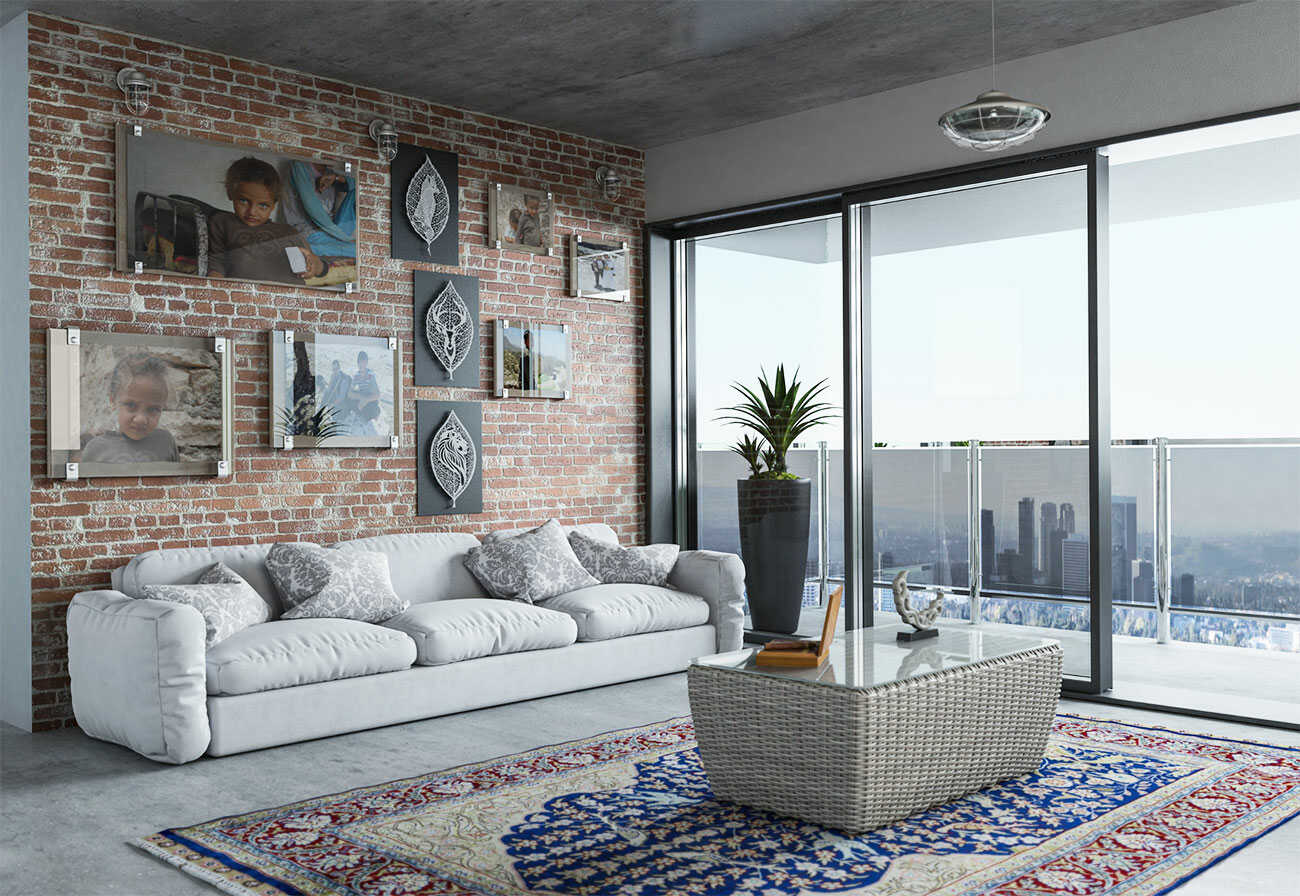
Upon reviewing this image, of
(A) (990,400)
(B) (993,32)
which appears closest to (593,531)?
(A) (990,400)

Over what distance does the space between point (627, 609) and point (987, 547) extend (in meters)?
2.03

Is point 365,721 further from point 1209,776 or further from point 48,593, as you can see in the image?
point 1209,776

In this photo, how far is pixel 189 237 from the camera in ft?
19.1

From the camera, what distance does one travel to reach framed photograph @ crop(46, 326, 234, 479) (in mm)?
5363

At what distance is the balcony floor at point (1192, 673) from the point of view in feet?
18.6

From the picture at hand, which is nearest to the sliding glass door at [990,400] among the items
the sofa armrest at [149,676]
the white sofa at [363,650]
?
the white sofa at [363,650]

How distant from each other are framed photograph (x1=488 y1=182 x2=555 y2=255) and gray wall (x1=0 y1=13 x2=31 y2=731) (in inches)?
105

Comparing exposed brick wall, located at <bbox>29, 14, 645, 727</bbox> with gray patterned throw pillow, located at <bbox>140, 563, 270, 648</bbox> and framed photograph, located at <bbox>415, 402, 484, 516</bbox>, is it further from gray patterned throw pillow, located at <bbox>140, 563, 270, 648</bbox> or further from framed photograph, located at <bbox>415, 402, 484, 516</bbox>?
gray patterned throw pillow, located at <bbox>140, 563, 270, 648</bbox>

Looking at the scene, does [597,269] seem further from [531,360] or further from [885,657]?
[885,657]

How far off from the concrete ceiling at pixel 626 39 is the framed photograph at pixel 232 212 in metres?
0.55

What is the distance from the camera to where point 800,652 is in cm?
407

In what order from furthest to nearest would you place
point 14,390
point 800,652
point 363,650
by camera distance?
point 14,390
point 363,650
point 800,652

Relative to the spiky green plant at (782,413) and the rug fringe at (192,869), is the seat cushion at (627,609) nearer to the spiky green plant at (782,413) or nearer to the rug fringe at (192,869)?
the spiky green plant at (782,413)

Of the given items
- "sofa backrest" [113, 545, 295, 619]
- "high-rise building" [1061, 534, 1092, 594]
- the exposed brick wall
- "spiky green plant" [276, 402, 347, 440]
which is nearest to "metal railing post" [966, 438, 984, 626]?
"high-rise building" [1061, 534, 1092, 594]
